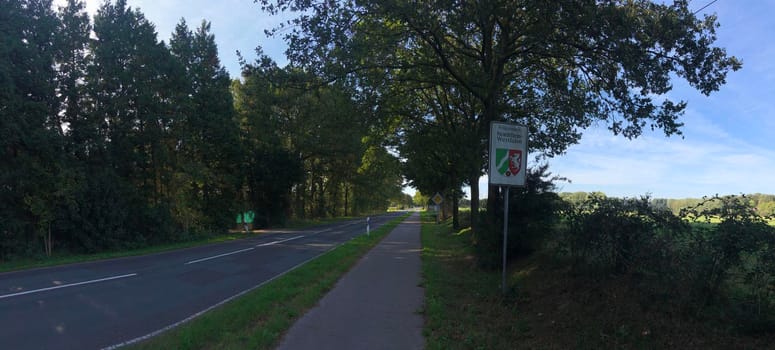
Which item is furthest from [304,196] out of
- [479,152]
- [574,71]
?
[574,71]

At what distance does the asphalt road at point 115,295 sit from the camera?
5965 millimetres

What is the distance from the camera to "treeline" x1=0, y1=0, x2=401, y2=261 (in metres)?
16.5

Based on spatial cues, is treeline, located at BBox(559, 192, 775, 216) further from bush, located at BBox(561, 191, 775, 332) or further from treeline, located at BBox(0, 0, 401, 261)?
treeline, located at BBox(0, 0, 401, 261)

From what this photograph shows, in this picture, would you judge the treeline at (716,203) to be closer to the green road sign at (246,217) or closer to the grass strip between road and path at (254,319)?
the grass strip between road and path at (254,319)

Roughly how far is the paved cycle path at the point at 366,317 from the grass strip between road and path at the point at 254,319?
0.24m

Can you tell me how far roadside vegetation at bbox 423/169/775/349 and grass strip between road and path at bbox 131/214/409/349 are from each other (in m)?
2.14

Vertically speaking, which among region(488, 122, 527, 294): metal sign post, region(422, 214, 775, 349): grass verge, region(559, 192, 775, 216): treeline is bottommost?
region(422, 214, 775, 349): grass verge

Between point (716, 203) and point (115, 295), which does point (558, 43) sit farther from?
point (115, 295)

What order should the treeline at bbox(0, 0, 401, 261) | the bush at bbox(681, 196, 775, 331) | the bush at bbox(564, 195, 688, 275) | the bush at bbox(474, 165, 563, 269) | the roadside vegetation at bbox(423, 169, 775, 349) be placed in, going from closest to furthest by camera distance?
the bush at bbox(681, 196, 775, 331), the roadside vegetation at bbox(423, 169, 775, 349), the bush at bbox(564, 195, 688, 275), the bush at bbox(474, 165, 563, 269), the treeline at bbox(0, 0, 401, 261)

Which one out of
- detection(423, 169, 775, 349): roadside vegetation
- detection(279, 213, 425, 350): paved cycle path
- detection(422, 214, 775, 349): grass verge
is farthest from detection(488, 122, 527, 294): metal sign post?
detection(279, 213, 425, 350): paved cycle path

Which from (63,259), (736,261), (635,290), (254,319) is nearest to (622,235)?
(635,290)

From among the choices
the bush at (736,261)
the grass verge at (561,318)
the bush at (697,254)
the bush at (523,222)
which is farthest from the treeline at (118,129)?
the bush at (736,261)

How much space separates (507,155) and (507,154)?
0.06 ft

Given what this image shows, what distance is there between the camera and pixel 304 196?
53.3 metres
